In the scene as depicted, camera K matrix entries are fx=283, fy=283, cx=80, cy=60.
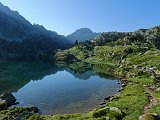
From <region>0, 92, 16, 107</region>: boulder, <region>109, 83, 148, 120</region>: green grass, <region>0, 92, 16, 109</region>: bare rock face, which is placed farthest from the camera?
<region>0, 92, 16, 107</region>: boulder

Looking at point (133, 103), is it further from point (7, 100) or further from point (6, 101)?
point (7, 100)

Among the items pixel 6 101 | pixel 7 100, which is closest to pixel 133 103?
pixel 6 101

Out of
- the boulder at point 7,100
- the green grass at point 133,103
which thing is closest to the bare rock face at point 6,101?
the boulder at point 7,100

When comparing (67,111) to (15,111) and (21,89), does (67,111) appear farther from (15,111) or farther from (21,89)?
(21,89)

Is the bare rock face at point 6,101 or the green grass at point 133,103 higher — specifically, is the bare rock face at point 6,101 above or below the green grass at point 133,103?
below

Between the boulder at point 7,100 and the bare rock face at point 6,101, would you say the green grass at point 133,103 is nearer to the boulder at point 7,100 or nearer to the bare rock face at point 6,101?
the bare rock face at point 6,101

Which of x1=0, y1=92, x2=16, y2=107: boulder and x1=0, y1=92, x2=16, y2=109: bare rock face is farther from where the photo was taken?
x1=0, y1=92, x2=16, y2=107: boulder

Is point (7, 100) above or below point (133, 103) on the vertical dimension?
below

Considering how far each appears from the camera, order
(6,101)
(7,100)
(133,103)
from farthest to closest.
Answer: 1. (7,100)
2. (6,101)
3. (133,103)

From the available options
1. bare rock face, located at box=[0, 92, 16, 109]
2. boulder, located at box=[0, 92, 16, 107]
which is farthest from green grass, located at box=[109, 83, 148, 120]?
boulder, located at box=[0, 92, 16, 107]

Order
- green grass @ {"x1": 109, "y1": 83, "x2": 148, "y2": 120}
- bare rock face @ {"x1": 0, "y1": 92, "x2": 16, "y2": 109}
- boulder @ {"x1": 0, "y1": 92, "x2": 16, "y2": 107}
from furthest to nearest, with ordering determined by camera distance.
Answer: boulder @ {"x1": 0, "y1": 92, "x2": 16, "y2": 107} → bare rock face @ {"x1": 0, "y1": 92, "x2": 16, "y2": 109} → green grass @ {"x1": 109, "y1": 83, "x2": 148, "y2": 120}

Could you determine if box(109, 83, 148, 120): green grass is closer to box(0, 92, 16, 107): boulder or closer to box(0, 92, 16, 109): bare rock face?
box(0, 92, 16, 109): bare rock face

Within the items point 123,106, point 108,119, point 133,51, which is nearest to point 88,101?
point 123,106

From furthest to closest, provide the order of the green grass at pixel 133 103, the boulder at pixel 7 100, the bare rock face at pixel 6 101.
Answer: the boulder at pixel 7 100 → the bare rock face at pixel 6 101 → the green grass at pixel 133 103
